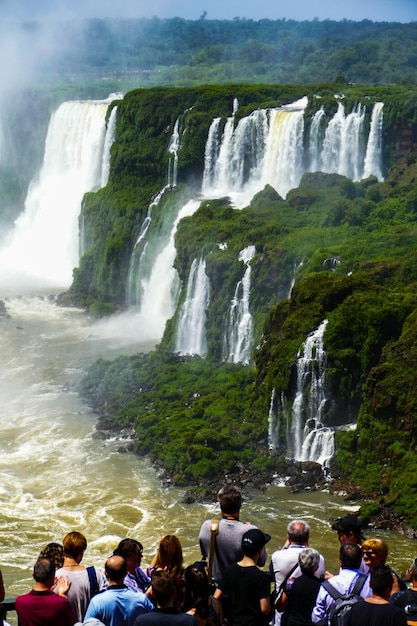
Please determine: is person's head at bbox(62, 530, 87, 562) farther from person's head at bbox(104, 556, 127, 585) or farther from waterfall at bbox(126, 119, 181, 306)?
waterfall at bbox(126, 119, 181, 306)

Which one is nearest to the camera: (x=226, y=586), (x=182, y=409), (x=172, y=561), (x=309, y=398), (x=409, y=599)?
(x=409, y=599)

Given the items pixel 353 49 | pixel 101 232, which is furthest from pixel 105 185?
pixel 353 49

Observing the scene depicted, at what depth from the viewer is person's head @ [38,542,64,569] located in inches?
445

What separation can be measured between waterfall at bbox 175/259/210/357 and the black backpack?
33.8 m

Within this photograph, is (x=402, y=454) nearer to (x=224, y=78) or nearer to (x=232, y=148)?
(x=232, y=148)

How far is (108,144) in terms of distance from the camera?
65.4 m

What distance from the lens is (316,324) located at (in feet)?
113

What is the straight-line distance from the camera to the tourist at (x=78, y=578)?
11250 millimetres

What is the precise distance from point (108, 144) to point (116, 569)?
5642 cm

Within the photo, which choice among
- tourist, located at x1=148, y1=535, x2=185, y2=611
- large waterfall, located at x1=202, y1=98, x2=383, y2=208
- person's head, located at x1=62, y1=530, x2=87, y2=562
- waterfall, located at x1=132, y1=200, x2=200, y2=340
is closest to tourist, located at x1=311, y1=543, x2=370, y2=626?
tourist, located at x1=148, y1=535, x2=185, y2=611

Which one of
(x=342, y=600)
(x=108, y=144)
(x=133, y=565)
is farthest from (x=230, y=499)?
(x=108, y=144)

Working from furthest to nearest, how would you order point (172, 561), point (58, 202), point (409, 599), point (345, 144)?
point (58, 202)
point (345, 144)
point (172, 561)
point (409, 599)

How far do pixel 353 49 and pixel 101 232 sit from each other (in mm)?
69669

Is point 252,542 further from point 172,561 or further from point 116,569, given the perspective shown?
point 116,569
